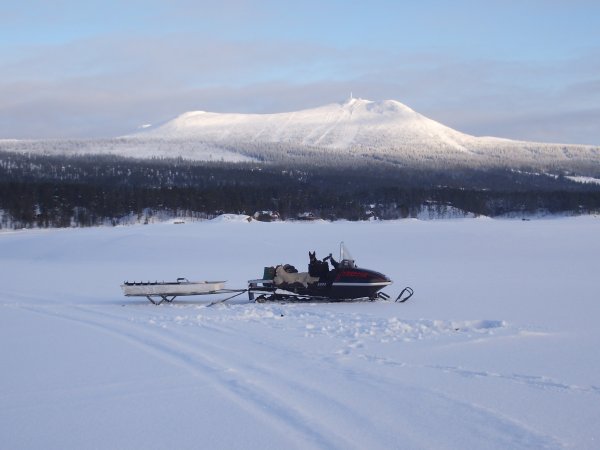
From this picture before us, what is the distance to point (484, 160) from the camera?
18525 cm

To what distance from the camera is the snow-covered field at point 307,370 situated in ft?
16.6

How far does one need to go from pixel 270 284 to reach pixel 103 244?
18130mm

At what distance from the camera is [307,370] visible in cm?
684

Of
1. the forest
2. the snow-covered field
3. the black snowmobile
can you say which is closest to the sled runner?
the snow-covered field

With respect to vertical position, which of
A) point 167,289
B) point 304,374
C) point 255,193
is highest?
point 255,193

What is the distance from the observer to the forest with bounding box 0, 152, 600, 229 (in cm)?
7450

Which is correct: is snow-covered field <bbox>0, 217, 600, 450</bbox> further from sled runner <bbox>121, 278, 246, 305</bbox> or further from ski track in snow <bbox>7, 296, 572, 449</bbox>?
sled runner <bbox>121, 278, 246, 305</bbox>

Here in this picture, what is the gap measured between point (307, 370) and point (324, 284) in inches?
221

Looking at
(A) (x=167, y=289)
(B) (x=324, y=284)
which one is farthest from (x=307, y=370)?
(A) (x=167, y=289)

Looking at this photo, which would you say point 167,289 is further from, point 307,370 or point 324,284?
point 307,370

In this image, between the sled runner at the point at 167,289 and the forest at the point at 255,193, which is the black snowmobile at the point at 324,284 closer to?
the sled runner at the point at 167,289

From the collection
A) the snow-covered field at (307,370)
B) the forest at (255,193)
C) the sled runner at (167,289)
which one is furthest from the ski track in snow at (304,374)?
→ the forest at (255,193)

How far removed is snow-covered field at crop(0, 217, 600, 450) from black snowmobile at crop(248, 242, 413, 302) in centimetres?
35

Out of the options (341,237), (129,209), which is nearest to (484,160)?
(129,209)
